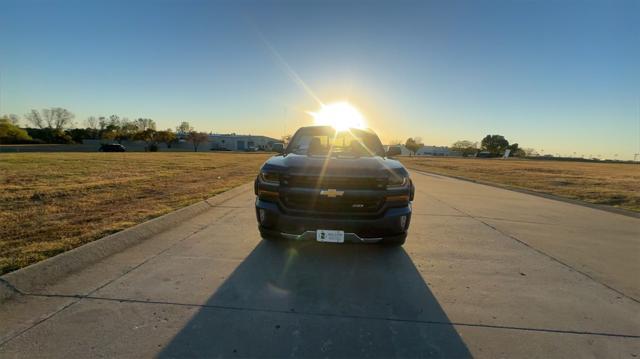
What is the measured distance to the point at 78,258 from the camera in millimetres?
3611

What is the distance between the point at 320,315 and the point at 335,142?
13.1 ft

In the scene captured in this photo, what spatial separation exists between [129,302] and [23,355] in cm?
79

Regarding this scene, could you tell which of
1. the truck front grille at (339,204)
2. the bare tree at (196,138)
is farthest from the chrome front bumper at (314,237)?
the bare tree at (196,138)

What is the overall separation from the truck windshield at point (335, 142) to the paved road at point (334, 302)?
159cm

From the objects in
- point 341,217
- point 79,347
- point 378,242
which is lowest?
point 79,347

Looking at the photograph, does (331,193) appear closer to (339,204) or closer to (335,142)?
(339,204)

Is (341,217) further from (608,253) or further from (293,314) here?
(608,253)

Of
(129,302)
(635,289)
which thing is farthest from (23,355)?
(635,289)

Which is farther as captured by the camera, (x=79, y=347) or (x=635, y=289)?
(x=635, y=289)

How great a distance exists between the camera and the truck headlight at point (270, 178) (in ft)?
12.5

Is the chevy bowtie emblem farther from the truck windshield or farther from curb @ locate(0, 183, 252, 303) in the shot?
curb @ locate(0, 183, 252, 303)

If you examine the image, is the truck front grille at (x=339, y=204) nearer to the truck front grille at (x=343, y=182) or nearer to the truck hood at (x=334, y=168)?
the truck front grille at (x=343, y=182)

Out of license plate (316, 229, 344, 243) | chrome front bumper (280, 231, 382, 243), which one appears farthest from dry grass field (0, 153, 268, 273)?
license plate (316, 229, 344, 243)

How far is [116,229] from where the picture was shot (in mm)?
4688
